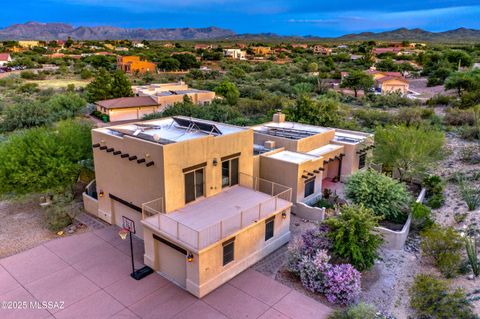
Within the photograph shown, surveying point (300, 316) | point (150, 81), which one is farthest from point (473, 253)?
point (150, 81)

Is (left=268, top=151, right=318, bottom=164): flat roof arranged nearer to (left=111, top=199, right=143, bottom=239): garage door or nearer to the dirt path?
(left=111, top=199, right=143, bottom=239): garage door

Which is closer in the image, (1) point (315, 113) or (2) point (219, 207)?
(2) point (219, 207)

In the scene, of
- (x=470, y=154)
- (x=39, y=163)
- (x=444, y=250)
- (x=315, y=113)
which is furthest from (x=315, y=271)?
(x=315, y=113)

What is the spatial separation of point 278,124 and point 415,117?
54.3 feet

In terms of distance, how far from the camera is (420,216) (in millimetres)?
17547

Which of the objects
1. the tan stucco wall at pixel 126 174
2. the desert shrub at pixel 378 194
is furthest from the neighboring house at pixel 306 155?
the tan stucco wall at pixel 126 174

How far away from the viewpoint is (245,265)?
556 inches

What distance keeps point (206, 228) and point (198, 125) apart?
6.24 metres

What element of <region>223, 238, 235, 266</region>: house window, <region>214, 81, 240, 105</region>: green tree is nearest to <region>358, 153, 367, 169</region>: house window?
<region>223, 238, 235, 266</region>: house window

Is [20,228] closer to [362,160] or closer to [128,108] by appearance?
[362,160]

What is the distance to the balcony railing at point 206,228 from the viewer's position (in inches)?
495

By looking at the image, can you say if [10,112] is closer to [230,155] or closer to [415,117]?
[230,155]

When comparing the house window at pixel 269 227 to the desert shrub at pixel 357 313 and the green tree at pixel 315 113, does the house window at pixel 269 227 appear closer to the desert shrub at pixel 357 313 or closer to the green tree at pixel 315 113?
the desert shrub at pixel 357 313

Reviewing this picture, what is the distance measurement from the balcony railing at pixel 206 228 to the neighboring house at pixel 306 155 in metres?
3.12
